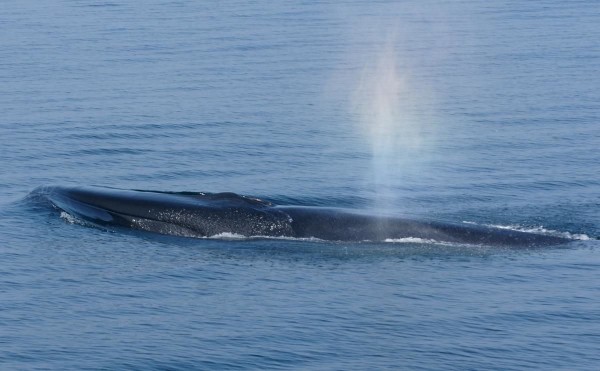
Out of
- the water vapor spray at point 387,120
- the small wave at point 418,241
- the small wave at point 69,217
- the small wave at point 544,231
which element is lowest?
the small wave at point 69,217

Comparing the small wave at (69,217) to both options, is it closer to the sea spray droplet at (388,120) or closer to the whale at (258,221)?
the whale at (258,221)

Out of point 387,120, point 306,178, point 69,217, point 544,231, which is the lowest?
point 69,217

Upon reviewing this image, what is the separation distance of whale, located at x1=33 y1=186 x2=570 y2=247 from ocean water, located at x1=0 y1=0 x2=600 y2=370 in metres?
0.53

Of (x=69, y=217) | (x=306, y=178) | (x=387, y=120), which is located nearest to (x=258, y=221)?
(x=69, y=217)

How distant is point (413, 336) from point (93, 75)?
39740mm

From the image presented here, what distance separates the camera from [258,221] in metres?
32.2

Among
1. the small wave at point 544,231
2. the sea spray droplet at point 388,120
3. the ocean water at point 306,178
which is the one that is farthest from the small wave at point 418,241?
the sea spray droplet at point 388,120

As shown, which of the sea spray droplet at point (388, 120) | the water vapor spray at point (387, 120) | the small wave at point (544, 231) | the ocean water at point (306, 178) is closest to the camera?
the ocean water at point (306, 178)

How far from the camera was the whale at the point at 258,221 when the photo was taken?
31.3 meters

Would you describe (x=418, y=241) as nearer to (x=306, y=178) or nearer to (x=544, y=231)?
(x=544, y=231)

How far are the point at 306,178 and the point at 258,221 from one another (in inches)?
311

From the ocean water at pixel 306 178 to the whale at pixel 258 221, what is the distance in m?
0.53

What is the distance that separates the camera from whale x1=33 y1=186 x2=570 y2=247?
31328 millimetres

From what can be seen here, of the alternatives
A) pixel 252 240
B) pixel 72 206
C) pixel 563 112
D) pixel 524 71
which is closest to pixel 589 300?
pixel 252 240
